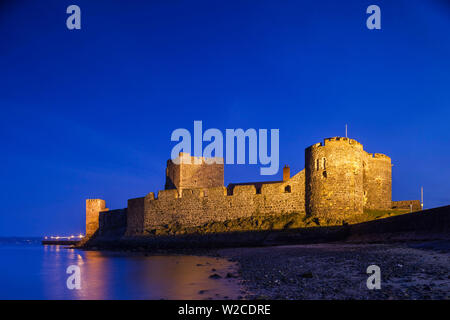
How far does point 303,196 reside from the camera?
2322cm

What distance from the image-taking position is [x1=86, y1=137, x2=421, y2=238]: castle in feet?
70.8

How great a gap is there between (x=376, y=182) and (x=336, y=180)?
15.6 feet

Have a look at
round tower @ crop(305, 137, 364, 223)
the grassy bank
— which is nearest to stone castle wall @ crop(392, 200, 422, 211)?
the grassy bank

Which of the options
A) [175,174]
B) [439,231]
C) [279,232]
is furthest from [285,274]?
[175,174]

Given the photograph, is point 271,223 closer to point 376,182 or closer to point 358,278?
point 376,182

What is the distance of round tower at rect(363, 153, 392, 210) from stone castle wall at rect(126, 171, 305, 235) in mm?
4588

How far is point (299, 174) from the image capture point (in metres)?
23.4

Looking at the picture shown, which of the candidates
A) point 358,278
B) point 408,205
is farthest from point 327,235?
point 358,278

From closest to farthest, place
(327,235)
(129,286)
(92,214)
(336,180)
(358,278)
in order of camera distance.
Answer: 1. (358,278)
2. (129,286)
3. (327,235)
4. (336,180)
5. (92,214)

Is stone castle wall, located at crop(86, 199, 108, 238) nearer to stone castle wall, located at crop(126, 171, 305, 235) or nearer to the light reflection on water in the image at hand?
stone castle wall, located at crop(126, 171, 305, 235)

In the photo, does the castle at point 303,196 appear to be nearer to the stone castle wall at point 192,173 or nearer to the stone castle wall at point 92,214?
the stone castle wall at point 192,173
